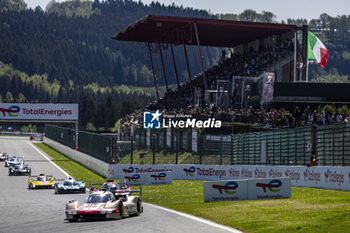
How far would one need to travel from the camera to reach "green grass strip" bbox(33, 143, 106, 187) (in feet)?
158

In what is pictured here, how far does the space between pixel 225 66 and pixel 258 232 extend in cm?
5690

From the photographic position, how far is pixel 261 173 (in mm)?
35000

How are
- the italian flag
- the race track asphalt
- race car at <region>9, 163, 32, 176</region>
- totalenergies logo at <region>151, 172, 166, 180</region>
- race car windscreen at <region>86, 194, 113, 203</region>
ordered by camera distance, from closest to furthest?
the race track asphalt → race car windscreen at <region>86, 194, 113, 203</region> → totalenergies logo at <region>151, 172, 166, 180</region> → race car at <region>9, 163, 32, 176</region> → the italian flag

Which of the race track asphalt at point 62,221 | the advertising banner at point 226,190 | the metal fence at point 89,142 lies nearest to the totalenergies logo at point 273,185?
the advertising banner at point 226,190

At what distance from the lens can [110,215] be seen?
20.5 meters

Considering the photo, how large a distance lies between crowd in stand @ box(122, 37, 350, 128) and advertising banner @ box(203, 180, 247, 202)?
11.7 m

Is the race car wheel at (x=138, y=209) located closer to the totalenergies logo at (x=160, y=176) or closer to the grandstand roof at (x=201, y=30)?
the totalenergies logo at (x=160, y=176)

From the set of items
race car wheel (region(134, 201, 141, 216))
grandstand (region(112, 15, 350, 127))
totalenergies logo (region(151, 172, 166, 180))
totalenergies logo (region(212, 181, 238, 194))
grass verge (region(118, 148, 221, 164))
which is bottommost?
totalenergies logo (region(151, 172, 166, 180))

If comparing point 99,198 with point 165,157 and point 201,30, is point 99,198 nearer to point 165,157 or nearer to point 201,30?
point 165,157

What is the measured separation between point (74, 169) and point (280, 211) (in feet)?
133

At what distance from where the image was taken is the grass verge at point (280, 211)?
56.2ft

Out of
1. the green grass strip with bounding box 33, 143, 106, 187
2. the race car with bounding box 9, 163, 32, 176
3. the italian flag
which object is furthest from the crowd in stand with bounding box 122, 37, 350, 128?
the race car with bounding box 9, 163, 32, 176

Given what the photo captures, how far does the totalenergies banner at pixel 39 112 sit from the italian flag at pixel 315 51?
132 feet

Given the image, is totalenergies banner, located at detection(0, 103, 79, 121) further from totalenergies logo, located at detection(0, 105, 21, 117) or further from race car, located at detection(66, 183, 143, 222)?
race car, located at detection(66, 183, 143, 222)
